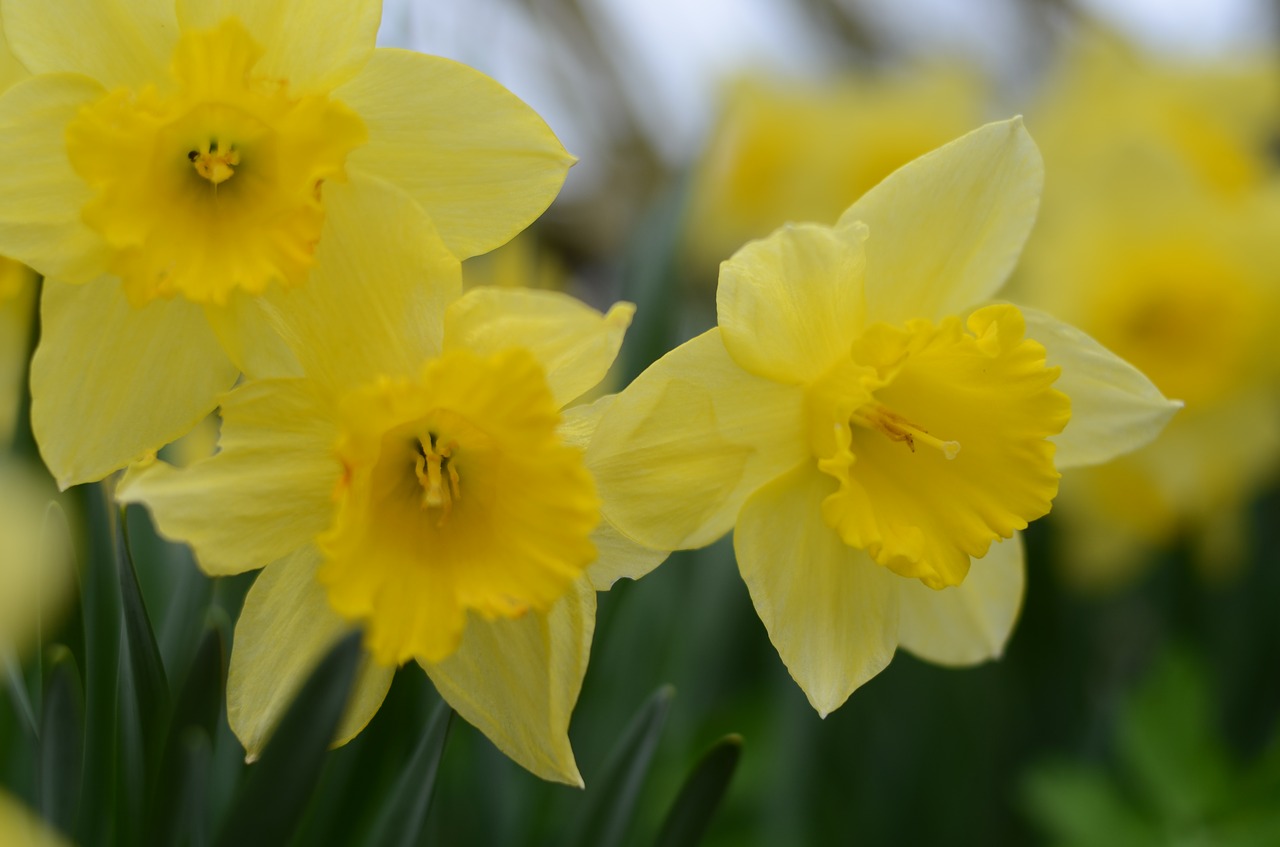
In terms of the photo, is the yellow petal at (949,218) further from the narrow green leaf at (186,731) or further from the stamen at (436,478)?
the narrow green leaf at (186,731)

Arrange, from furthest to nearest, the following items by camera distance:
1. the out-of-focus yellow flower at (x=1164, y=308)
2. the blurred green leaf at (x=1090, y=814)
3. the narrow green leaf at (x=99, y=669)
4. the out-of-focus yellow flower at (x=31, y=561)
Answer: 1. the out-of-focus yellow flower at (x=1164, y=308)
2. the blurred green leaf at (x=1090, y=814)
3. the narrow green leaf at (x=99, y=669)
4. the out-of-focus yellow flower at (x=31, y=561)

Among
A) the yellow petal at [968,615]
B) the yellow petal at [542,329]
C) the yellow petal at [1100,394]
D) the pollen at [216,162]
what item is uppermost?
the pollen at [216,162]

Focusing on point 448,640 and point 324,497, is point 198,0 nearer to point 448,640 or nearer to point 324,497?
point 324,497

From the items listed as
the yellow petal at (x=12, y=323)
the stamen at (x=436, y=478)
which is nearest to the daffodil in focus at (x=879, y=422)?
the stamen at (x=436, y=478)

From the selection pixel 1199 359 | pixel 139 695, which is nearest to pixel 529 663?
pixel 139 695

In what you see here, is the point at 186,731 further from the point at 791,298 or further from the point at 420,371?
the point at 791,298

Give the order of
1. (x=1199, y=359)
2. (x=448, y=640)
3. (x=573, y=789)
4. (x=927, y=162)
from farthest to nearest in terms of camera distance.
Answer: (x=1199, y=359), (x=573, y=789), (x=927, y=162), (x=448, y=640)

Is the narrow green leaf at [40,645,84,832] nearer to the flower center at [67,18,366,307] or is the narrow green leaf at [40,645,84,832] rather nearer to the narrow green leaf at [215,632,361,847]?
the narrow green leaf at [215,632,361,847]

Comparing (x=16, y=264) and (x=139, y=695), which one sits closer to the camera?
(x=139, y=695)
